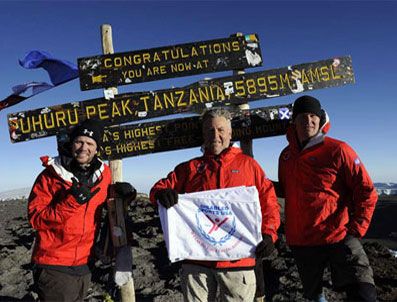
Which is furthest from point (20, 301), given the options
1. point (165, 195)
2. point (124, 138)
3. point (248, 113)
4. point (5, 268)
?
point (248, 113)

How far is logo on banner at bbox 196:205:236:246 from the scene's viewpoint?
364cm

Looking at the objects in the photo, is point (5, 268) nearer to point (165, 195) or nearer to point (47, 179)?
point (47, 179)

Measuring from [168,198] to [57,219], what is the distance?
1152 mm

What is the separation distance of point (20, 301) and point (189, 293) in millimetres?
4833

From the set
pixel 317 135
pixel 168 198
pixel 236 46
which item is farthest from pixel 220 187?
pixel 236 46

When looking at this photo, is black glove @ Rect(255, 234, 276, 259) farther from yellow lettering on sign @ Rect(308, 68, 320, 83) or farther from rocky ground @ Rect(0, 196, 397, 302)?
yellow lettering on sign @ Rect(308, 68, 320, 83)

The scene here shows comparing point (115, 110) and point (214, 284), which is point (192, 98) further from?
point (214, 284)

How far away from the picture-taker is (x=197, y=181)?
3.81 meters

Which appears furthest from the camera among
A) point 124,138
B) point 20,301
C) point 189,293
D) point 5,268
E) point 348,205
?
point 5,268

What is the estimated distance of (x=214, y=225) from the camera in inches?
146

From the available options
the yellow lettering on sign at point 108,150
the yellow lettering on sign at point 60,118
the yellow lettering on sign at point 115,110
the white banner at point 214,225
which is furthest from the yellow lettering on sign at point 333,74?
the yellow lettering on sign at point 60,118

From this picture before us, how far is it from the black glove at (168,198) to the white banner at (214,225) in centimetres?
10

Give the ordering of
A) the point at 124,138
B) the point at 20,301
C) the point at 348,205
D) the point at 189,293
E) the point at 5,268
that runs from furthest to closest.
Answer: the point at 5,268 < the point at 20,301 < the point at 124,138 < the point at 348,205 < the point at 189,293

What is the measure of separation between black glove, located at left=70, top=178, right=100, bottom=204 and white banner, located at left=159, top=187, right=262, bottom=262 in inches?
30.6
